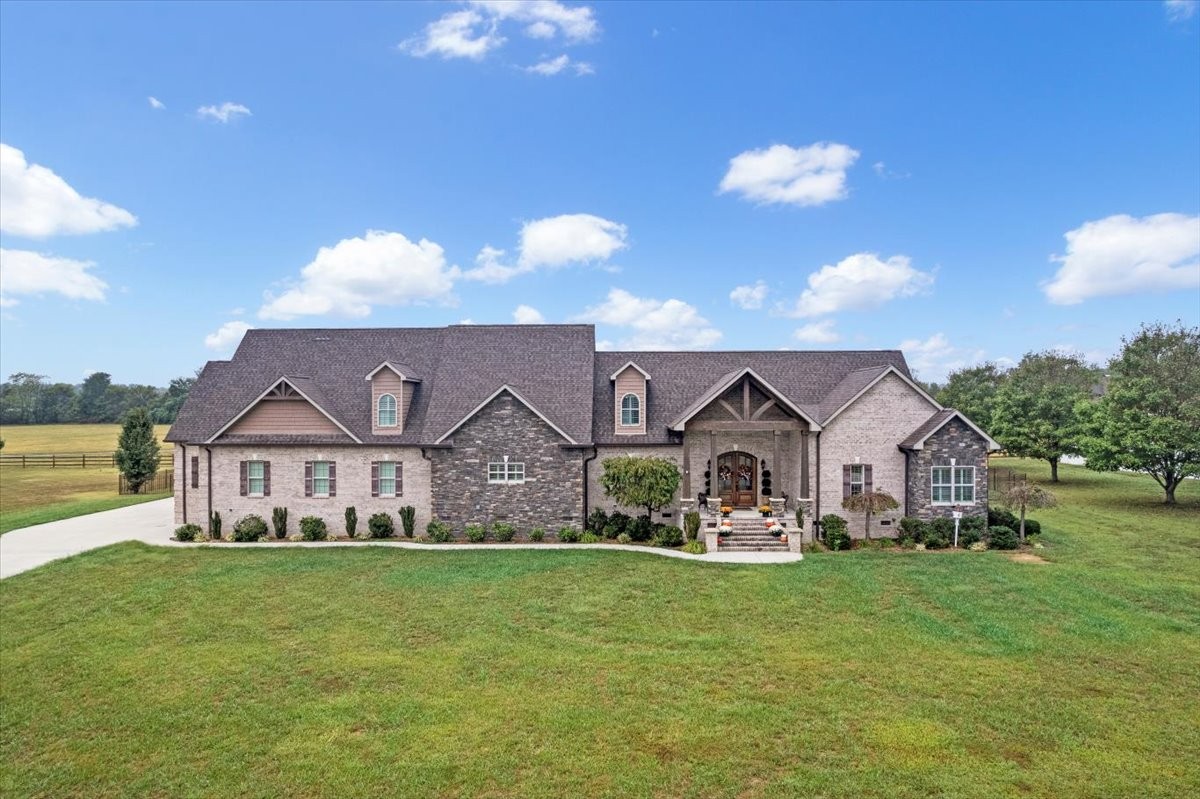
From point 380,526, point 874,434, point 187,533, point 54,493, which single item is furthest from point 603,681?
point 54,493

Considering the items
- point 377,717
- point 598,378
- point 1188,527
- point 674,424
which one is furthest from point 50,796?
point 1188,527

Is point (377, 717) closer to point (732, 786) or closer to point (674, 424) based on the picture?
point (732, 786)

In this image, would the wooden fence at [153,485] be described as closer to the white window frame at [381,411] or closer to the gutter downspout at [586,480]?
the white window frame at [381,411]

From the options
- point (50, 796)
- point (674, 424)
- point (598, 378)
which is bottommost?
point (50, 796)

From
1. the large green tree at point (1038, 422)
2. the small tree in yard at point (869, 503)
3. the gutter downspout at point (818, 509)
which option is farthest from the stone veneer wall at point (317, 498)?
the large green tree at point (1038, 422)

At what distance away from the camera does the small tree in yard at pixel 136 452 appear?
Result: 39000mm

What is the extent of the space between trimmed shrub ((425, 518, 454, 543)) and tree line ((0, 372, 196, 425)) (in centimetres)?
10532

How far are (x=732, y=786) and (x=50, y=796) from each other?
30.4ft

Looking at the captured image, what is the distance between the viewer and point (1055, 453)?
41.4m

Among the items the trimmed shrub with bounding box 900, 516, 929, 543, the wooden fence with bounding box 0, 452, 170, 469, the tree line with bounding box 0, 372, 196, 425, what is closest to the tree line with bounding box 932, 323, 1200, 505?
the trimmed shrub with bounding box 900, 516, 929, 543

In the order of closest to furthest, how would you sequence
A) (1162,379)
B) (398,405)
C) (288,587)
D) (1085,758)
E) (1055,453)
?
1. (1085,758)
2. (288,587)
3. (398,405)
4. (1162,379)
5. (1055,453)

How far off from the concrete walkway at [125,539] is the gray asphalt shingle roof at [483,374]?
421 centimetres

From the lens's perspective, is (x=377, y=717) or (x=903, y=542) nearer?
(x=377, y=717)

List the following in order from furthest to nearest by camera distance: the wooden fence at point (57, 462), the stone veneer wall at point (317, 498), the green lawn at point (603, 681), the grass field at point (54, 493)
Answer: the wooden fence at point (57, 462)
the grass field at point (54, 493)
the stone veneer wall at point (317, 498)
the green lawn at point (603, 681)
